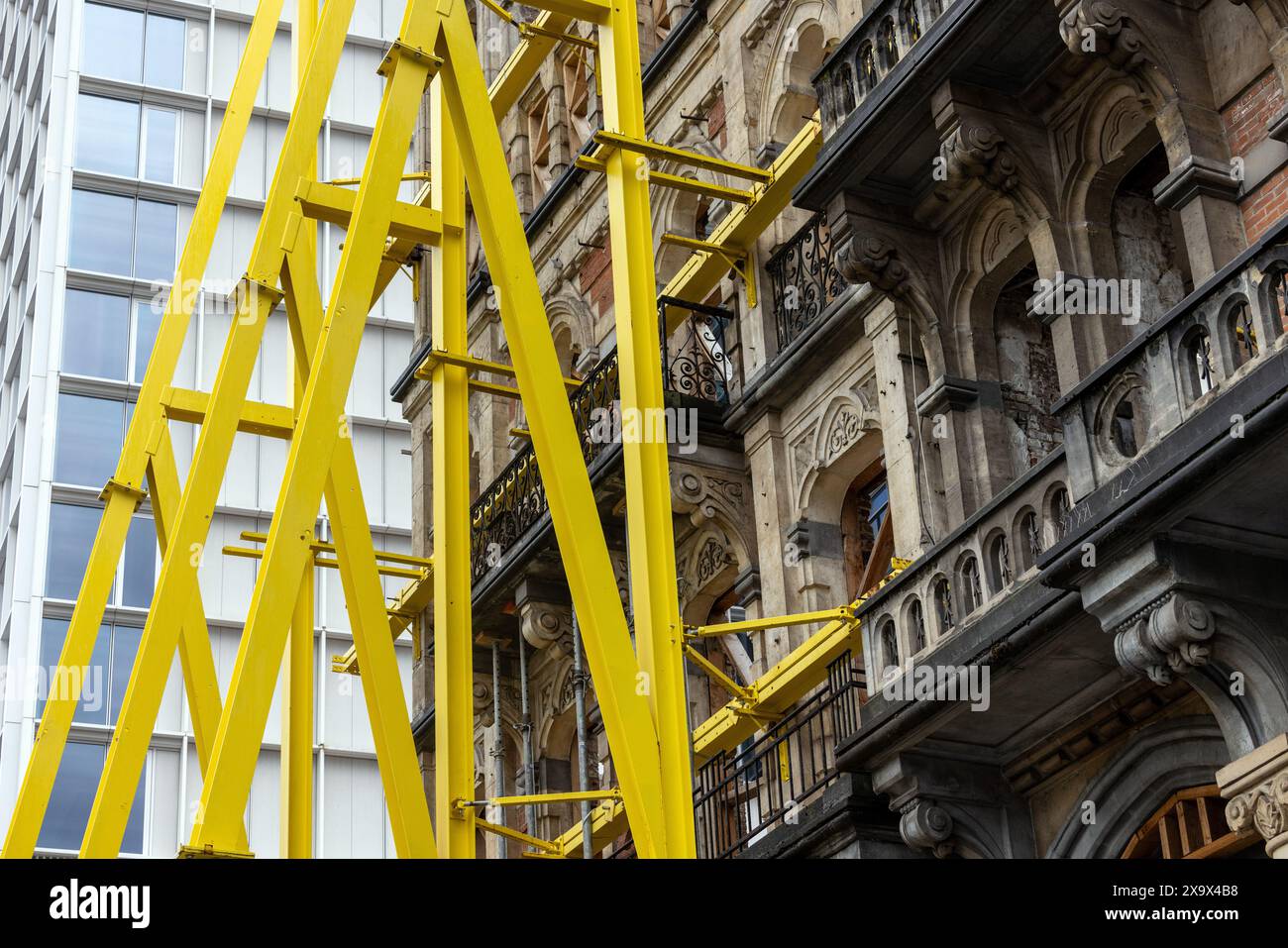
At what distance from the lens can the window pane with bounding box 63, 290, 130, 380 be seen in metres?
46.9

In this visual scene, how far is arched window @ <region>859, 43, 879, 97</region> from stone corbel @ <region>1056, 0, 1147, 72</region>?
2.39 metres

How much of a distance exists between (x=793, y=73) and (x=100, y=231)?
102ft

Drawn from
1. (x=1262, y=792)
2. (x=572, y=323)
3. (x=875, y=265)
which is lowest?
(x=1262, y=792)

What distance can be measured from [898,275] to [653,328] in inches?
168

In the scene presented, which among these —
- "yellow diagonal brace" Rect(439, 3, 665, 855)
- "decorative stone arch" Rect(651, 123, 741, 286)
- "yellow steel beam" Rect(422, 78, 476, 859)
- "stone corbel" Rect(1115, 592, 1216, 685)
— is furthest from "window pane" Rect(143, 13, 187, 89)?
"stone corbel" Rect(1115, 592, 1216, 685)

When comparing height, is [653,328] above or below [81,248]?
below

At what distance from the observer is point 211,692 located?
1579cm

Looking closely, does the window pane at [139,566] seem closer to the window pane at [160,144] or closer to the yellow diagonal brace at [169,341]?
the window pane at [160,144]

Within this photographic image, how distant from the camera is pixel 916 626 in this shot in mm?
15078

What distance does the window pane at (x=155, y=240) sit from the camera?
48.3 meters

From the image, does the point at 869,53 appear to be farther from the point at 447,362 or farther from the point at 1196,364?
the point at 1196,364

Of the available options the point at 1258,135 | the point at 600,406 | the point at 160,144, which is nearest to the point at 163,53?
the point at 160,144
